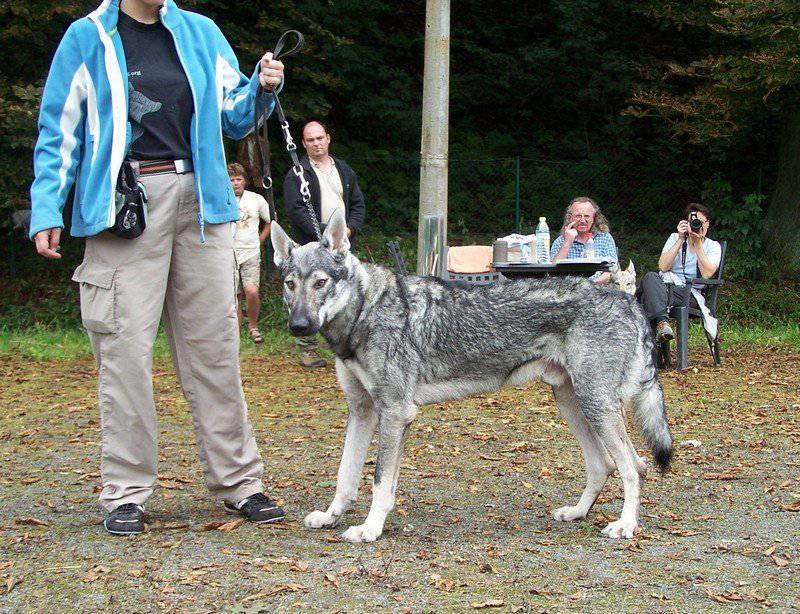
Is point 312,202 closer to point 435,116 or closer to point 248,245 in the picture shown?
point 435,116

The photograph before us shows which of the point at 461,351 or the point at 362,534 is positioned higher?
the point at 461,351

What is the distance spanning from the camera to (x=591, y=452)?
186 inches

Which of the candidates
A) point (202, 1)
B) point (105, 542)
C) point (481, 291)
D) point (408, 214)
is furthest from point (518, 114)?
point (105, 542)

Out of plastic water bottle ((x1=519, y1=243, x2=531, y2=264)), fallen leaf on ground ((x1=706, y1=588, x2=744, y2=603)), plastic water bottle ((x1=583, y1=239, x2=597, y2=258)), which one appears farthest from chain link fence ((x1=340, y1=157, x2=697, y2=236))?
fallen leaf on ground ((x1=706, y1=588, x2=744, y2=603))

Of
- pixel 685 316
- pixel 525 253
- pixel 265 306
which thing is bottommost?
pixel 265 306

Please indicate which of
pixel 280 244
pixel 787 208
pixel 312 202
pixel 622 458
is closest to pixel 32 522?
pixel 280 244

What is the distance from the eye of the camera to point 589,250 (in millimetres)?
8328

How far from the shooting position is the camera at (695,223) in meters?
8.94

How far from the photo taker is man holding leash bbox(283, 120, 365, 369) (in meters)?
8.29

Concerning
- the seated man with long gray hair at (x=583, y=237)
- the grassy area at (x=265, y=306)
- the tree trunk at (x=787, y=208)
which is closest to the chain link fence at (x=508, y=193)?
the grassy area at (x=265, y=306)

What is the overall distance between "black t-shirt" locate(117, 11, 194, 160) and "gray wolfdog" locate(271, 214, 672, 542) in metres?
0.62

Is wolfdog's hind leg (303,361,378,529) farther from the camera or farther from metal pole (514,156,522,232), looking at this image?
metal pole (514,156,522,232)

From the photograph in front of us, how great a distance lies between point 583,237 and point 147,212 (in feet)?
16.6

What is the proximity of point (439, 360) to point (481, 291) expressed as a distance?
40 centimetres
